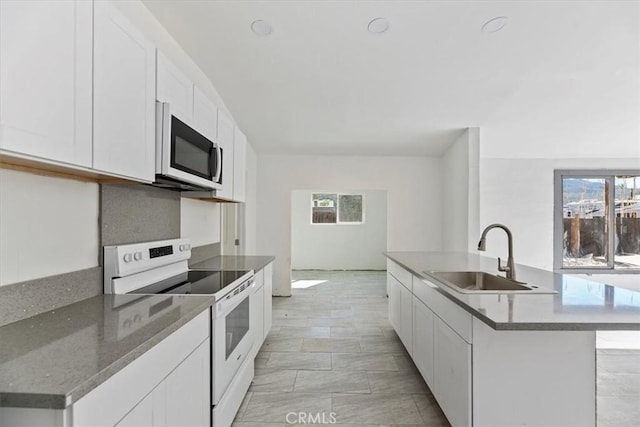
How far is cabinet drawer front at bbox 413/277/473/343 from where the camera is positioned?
1560mm

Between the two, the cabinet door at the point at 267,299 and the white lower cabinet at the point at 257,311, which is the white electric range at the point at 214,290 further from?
the cabinet door at the point at 267,299

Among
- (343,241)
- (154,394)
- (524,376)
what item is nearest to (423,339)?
(524,376)

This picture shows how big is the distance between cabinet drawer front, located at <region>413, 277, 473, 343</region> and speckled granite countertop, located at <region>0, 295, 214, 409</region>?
1208 mm

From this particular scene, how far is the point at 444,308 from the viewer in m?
1.86

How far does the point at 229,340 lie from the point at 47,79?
1488 mm

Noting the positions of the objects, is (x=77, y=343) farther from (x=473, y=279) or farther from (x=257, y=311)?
(x=473, y=279)

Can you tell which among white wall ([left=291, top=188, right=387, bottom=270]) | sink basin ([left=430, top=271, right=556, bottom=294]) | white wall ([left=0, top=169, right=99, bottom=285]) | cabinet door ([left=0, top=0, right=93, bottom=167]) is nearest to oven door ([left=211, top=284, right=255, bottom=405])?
white wall ([left=0, top=169, right=99, bottom=285])

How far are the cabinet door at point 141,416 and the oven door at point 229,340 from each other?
0.57 meters

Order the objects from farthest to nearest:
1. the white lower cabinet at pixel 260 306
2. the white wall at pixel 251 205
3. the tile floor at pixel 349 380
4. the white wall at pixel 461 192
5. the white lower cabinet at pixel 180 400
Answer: the white wall at pixel 251 205 < the white wall at pixel 461 192 < the white lower cabinet at pixel 260 306 < the tile floor at pixel 349 380 < the white lower cabinet at pixel 180 400

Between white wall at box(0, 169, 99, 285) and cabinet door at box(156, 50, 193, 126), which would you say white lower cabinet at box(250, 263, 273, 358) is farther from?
cabinet door at box(156, 50, 193, 126)

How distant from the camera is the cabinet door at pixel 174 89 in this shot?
1.70 m

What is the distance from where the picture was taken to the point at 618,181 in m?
5.02

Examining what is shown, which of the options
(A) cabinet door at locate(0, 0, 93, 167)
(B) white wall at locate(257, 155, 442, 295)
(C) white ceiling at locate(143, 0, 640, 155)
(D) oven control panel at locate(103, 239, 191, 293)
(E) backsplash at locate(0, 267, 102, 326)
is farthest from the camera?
(B) white wall at locate(257, 155, 442, 295)

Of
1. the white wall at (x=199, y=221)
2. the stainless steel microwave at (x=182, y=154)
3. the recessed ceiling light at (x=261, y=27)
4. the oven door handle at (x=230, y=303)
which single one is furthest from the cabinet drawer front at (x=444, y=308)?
the recessed ceiling light at (x=261, y=27)
